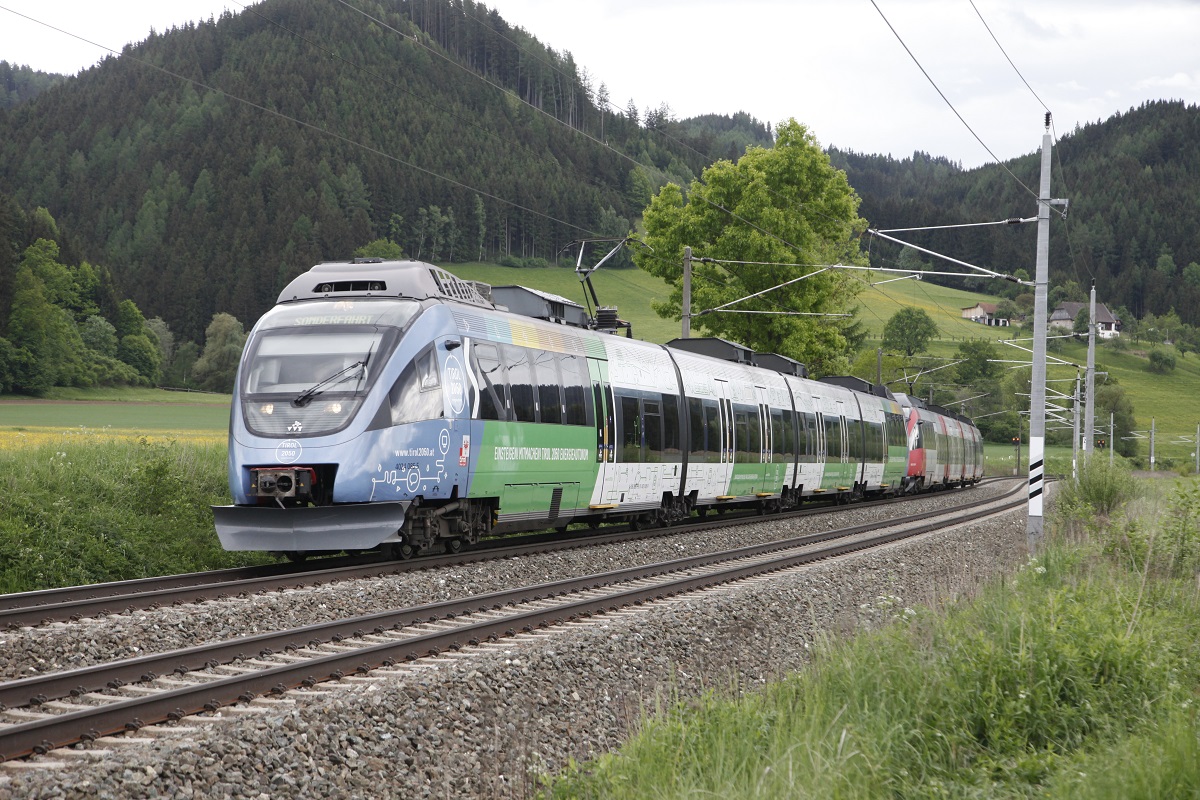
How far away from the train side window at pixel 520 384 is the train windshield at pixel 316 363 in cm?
215

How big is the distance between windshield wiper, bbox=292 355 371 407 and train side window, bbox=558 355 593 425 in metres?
4.66

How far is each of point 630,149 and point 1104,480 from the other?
12830 cm

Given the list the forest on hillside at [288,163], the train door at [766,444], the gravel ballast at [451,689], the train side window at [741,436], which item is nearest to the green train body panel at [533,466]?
the gravel ballast at [451,689]

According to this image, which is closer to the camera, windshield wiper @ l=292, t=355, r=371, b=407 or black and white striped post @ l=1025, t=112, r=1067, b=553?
windshield wiper @ l=292, t=355, r=371, b=407

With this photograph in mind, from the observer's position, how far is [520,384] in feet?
53.9

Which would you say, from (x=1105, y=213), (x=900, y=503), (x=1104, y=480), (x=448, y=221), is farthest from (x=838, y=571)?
(x=1105, y=213)

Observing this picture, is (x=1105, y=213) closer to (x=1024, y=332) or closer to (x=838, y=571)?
(x=1024, y=332)

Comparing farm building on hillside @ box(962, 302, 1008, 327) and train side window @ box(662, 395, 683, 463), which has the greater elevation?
farm building on hillside @ box(962, 302, 1008, 327)

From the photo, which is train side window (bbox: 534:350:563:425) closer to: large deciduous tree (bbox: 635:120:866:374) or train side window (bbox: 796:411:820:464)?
train side window (bbox: 796:411:820:464)

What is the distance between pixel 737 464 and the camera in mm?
25844

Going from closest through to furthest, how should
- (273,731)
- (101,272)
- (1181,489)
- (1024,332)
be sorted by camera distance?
(273,731) < (1181,489) < (101,272) < (1024,332)

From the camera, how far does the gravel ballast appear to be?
5.86m

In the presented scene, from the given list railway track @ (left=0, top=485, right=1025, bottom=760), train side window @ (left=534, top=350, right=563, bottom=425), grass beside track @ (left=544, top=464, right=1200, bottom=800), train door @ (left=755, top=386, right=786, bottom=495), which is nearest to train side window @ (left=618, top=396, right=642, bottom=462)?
train side window @ (left=534, top=350, right=563, bottom=425)

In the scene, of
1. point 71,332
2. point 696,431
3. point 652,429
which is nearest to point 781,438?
point 696,431
